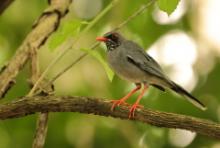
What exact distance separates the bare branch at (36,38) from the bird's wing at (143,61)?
71cm

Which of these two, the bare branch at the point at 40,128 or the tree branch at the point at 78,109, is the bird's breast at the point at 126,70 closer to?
the bare branch at the point at 40,128

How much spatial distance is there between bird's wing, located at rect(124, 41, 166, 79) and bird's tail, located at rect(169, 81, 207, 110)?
0.12 metres

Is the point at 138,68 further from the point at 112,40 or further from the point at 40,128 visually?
the point at 40,128

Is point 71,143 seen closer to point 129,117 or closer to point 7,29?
point 7,29

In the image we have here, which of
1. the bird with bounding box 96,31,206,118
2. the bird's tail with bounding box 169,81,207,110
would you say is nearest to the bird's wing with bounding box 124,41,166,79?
the bird with bounding box 96,31,206,118

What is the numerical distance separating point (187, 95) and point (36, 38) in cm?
135

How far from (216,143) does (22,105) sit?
12.6 feet

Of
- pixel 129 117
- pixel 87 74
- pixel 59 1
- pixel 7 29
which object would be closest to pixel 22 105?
pixel 129 117

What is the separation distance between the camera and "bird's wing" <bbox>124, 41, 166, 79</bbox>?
518 cm

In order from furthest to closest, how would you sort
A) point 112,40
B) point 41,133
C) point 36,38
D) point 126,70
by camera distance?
point 112,40 < point 126,70 < point 36,38 < point 41,133

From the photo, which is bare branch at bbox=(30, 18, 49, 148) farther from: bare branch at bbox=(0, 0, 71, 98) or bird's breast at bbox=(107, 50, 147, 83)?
bird's breast at bbox=(107, 50, 147, 83)

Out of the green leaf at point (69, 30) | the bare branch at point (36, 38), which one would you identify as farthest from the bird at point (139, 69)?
the green leaf at point (69, 30)

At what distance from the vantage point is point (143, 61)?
17.3 ft

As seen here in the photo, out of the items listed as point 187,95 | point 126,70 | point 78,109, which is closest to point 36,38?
point 126,70
